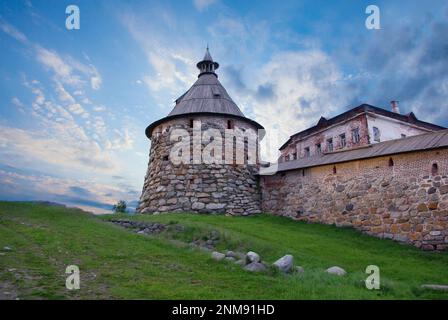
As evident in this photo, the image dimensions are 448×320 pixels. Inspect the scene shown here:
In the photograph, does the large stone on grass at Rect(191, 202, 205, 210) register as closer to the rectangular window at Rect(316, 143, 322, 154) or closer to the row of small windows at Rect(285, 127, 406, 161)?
the row of small windows at Rect(285, 127, 406, 161)

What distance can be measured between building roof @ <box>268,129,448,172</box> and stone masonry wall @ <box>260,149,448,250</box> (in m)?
0.24

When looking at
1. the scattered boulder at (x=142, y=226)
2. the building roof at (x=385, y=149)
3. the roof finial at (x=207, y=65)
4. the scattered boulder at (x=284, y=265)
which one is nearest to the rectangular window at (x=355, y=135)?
the building roof at (x=385, y=149)

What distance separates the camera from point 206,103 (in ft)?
65.1

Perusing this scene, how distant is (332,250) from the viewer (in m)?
10.3

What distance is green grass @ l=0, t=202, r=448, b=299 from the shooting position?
567 centimetres

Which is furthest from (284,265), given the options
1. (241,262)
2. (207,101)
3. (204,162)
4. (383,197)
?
(207,101)

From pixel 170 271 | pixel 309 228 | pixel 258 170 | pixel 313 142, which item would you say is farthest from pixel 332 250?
pixel 313 142

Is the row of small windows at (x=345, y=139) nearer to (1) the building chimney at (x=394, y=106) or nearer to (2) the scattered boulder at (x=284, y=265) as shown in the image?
(1) the building chimney at (x=394, y=106)

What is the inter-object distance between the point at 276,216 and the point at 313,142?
12320 millimetres

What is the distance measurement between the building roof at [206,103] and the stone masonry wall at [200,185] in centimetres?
35

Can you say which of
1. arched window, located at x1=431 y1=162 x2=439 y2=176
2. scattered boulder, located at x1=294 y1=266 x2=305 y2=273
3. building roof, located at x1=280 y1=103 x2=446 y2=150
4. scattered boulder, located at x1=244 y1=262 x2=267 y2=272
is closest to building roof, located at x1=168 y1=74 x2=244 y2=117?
building roof, located at x1=280 y1=103 x2=446 y2=150
